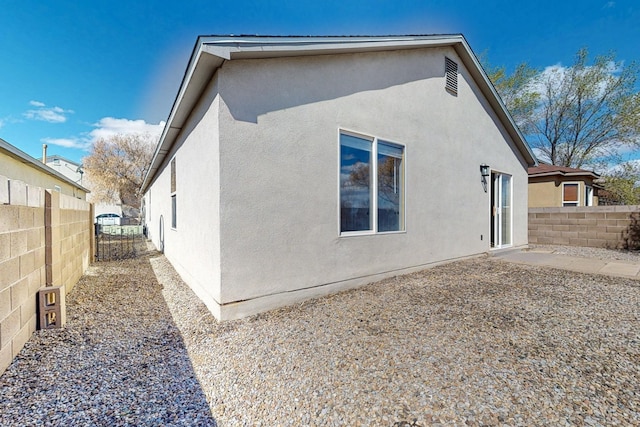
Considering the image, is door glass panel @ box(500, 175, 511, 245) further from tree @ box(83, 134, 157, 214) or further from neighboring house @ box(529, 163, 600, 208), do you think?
tree @ box(83, 134, 157, 214)

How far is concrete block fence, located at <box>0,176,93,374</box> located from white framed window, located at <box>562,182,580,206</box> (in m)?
→ 19.5

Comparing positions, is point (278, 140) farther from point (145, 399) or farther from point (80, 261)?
point (80, 261)

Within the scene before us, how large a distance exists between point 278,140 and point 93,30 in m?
7.97

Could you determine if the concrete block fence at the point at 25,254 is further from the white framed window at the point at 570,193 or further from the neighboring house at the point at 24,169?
the white framed window at the point at 570,193

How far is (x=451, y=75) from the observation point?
7.16 m

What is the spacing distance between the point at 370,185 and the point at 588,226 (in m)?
10.0

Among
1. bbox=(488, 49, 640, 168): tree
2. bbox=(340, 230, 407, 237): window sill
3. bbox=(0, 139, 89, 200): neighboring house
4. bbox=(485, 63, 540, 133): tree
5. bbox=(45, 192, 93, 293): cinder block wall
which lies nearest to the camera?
bbox=(45, 192, 93, 293): cinder block wall

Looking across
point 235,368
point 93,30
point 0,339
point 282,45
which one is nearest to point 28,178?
point 93,30

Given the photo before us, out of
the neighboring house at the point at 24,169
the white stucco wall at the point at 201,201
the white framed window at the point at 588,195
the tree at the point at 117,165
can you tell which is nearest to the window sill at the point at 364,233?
the white stucco wall at the point at 201,201

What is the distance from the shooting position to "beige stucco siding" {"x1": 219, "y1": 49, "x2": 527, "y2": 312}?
3.78m

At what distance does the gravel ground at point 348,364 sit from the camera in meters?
2.02

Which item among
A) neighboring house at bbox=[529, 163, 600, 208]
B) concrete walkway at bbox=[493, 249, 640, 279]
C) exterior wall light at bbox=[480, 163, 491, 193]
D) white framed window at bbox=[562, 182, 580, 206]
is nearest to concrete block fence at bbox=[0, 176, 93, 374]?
concrete walkway at bbox=[493, 249, 640, 279]

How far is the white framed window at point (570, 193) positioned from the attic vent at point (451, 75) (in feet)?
39.4

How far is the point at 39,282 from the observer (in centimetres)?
354
